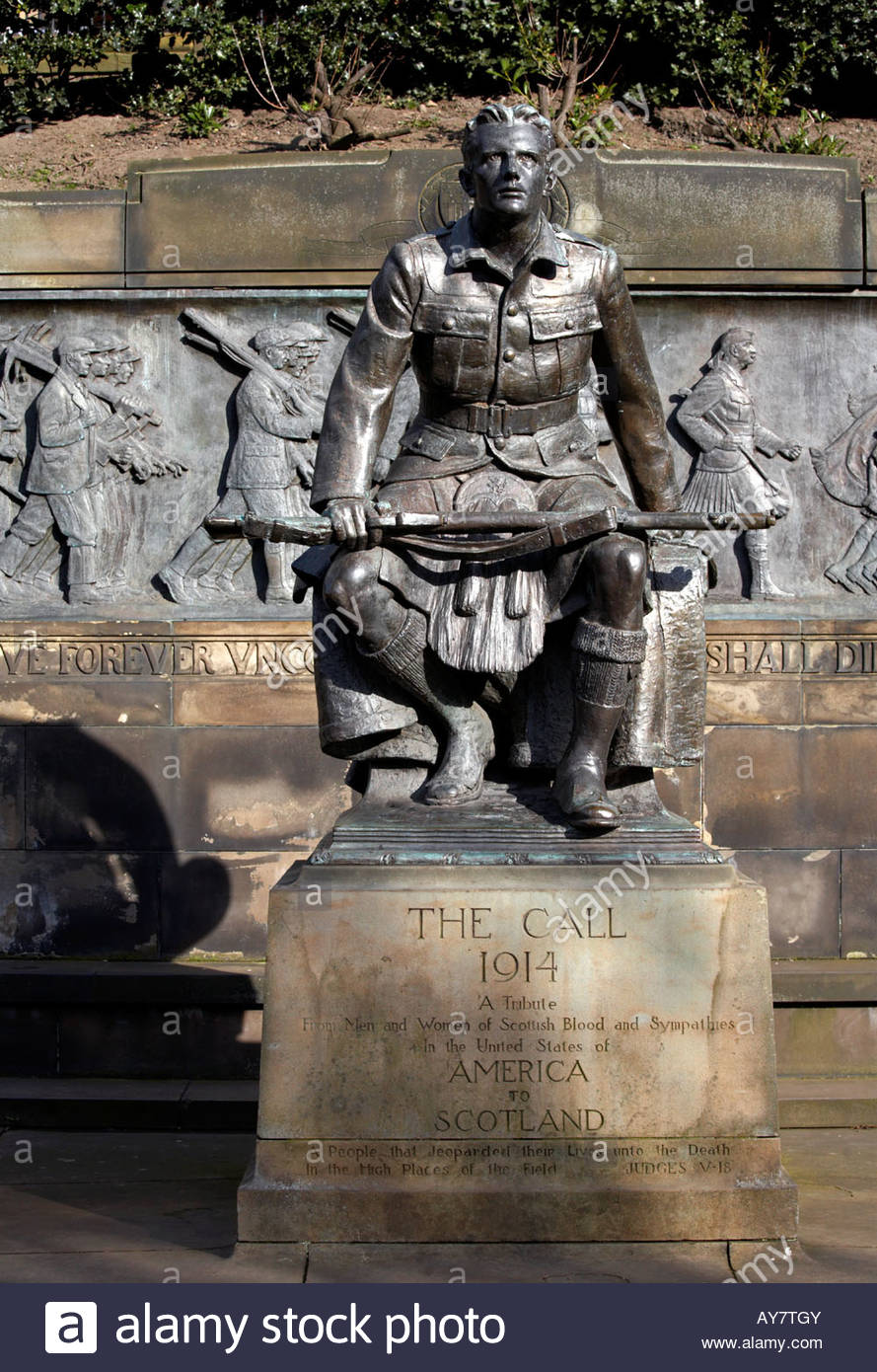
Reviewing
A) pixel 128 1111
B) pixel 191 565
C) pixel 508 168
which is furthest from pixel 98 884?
pixel 508 168

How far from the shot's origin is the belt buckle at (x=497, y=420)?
6.55m

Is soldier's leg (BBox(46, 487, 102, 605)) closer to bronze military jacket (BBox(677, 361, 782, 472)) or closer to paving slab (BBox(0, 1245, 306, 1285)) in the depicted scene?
bronze military jacket (BBox(677, 361, 782, 472))

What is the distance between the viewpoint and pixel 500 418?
6555mm

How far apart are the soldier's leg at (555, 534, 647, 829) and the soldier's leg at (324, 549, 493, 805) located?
41cm

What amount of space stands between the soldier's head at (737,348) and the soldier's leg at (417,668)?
451cm

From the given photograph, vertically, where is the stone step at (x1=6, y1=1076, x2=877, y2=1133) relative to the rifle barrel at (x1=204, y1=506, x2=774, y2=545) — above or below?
below

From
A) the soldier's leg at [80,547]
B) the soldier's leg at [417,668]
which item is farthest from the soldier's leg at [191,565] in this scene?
the soldier's leg at [417,668]

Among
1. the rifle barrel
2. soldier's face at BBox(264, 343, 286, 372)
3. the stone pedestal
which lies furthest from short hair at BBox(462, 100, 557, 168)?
soldier's face at BBox(264, 343, 286, 372)

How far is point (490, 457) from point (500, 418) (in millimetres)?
164

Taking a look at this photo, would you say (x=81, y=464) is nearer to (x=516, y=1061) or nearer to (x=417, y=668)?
(x=417, y=668)

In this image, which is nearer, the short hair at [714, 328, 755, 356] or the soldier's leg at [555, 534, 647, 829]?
the soldier's leg at [555, 534, 647, 829]

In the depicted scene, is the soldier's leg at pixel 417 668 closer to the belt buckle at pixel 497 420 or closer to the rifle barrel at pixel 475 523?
the rifle barrel at pixel 475 523

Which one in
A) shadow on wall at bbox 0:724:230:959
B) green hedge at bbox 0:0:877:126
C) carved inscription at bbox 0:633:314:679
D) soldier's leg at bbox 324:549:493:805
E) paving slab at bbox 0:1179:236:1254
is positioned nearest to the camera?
paving slab at bbox 0:1179:236:1254

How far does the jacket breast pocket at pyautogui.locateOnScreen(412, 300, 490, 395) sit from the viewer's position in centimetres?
643
